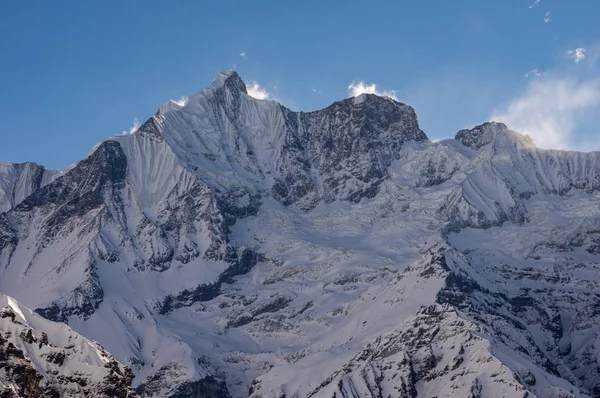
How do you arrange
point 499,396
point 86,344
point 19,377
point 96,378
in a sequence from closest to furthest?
point 19,377, point 96,378, point 86,344, point 499,396

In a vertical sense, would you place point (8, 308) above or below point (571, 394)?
below

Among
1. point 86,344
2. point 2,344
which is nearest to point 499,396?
point 86,344

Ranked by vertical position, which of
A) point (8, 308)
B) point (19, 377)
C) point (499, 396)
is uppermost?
point (499, 396)

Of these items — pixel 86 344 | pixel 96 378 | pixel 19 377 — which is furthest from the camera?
pixel 86 344

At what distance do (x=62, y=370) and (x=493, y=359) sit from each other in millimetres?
115113

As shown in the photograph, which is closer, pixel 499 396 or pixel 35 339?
pixel 35 339

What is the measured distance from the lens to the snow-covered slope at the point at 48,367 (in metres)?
93.0

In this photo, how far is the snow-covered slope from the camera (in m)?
93.0

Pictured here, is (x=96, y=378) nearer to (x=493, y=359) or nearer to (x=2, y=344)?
(x=2, y=344)

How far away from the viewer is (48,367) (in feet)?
328

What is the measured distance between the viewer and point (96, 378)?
98375mm

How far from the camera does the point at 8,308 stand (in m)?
103

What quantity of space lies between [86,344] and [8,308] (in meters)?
8.77

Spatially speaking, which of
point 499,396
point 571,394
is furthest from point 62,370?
point 571,394
